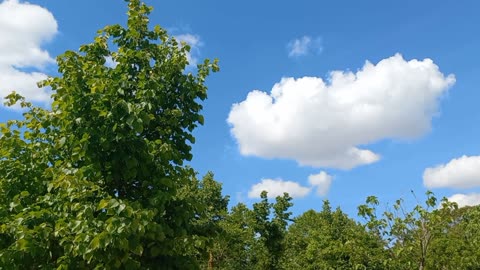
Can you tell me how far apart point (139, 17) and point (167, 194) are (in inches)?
147

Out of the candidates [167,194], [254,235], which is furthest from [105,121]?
[254,235]

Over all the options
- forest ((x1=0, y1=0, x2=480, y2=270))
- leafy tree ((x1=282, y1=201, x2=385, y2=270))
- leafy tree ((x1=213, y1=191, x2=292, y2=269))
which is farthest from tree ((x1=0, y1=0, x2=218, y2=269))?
leafy tree ((x1=213, y1=191, x2=292, y2=269))

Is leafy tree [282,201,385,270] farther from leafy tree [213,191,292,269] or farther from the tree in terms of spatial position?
the tree

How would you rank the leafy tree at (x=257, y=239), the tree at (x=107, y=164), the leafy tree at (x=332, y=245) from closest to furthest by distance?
the tree at (x=107, y=164), the leafy tree at (x=332, y=245), the leafy tree at (x=257, y=239)

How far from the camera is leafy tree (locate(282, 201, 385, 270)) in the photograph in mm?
A: 18875

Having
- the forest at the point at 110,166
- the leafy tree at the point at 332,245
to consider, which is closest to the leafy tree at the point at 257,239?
the leafy tree at the point at 332,245

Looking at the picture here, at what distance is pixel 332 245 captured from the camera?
2708 centimetres

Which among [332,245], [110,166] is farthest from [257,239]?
[110,166]

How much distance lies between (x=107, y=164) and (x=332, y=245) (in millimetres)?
21735

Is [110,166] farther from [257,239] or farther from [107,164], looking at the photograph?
[257,239]

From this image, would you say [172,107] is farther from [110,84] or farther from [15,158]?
[15,158]

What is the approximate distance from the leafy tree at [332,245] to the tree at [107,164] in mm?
11981

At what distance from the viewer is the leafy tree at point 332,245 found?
18875 mm

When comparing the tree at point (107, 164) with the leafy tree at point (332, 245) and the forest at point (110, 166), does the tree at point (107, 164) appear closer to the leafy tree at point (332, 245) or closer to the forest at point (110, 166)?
the forest at point (110, 166)
